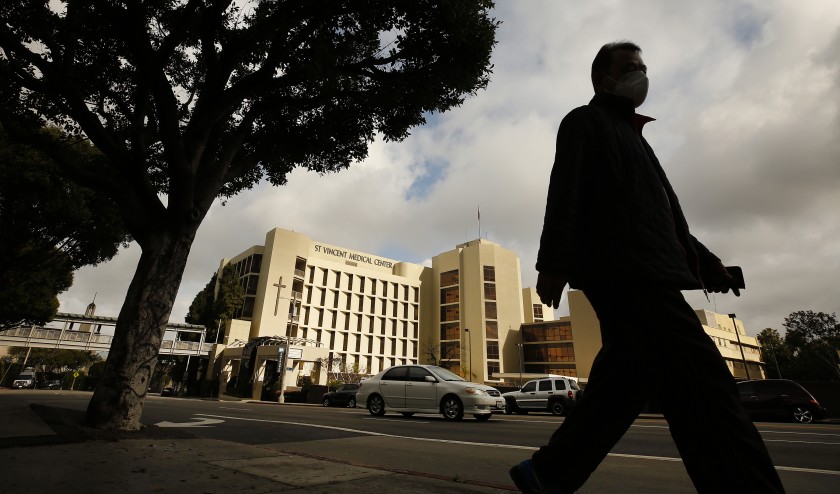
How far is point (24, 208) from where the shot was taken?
13320 millimetres

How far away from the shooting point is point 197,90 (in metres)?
9.67

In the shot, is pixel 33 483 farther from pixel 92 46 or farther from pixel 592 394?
pixel 92 46

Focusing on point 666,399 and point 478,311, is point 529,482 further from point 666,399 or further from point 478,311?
point 478,311

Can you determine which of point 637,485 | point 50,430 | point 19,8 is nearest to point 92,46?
point 19,8

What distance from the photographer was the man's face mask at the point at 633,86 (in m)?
1.99

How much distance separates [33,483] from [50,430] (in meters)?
2.65

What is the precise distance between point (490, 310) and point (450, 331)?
25.9ft

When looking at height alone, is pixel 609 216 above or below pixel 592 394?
above

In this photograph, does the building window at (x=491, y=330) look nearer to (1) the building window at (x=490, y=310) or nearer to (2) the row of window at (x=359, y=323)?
(1) the building window at (x=490, y=310)

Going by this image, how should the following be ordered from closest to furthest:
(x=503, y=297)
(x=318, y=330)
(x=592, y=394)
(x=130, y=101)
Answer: (x=592, y=394) < (x=130, y=101) < (x=318, y=330) < (x=503, y=297)

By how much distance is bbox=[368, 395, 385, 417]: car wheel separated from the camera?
11.4 metres

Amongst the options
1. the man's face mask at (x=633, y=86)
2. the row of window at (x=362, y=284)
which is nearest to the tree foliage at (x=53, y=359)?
the row of window at (x=362, y=284)

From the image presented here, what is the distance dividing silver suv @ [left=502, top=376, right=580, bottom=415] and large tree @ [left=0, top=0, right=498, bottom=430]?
13.8 metres

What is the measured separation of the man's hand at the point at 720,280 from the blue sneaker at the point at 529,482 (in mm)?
1212
